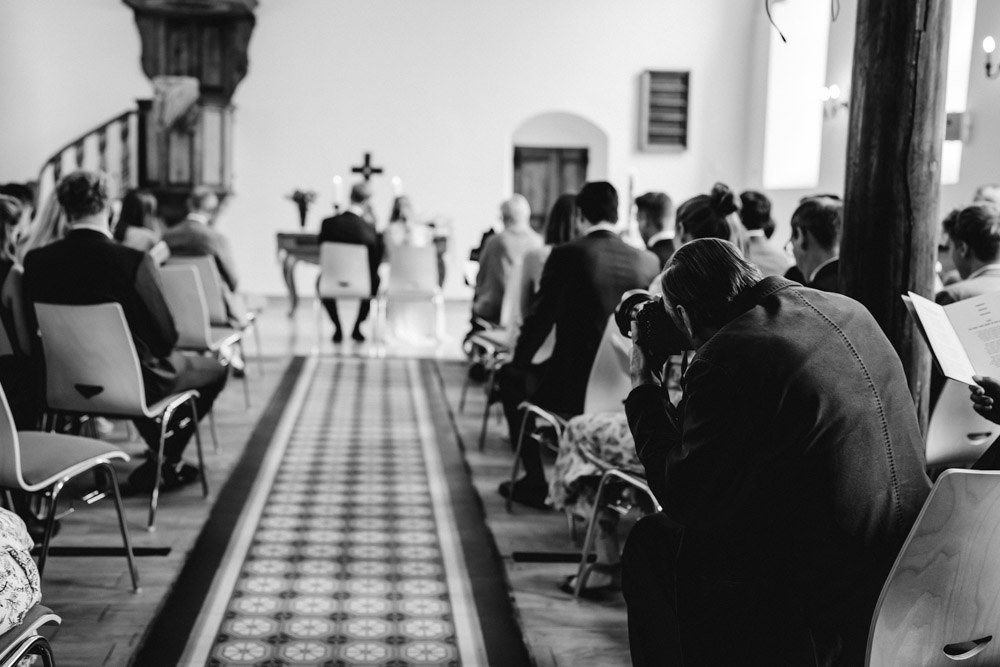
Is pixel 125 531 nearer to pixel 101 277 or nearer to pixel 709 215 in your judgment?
pixel 101 277

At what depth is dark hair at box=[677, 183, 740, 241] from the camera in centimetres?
333

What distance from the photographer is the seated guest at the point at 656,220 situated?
447 cm

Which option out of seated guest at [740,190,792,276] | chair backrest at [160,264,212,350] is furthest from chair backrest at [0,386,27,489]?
seated guest at [740,190,792,276]

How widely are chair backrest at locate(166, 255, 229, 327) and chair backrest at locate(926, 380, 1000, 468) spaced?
3.93 meters

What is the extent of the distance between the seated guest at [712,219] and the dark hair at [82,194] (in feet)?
6.96

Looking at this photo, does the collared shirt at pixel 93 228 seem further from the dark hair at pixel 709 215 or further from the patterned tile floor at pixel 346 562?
the dark hair at pixel 709 215

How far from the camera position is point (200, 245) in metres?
6.25

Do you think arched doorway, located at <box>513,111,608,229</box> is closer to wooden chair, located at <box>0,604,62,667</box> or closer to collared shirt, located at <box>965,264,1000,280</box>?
collared shirt, located at <box>965,264,1000,280</box>

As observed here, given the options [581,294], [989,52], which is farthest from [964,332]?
[989,52]

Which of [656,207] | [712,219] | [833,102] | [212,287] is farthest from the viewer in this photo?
[833,102]

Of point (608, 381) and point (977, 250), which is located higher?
point (977, 250)

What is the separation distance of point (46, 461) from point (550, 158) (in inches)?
421

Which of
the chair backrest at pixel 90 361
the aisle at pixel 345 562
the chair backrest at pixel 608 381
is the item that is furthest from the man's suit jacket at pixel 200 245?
the chair backrest at pixel 608 381

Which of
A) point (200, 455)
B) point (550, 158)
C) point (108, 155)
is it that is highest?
point (550, 158)
